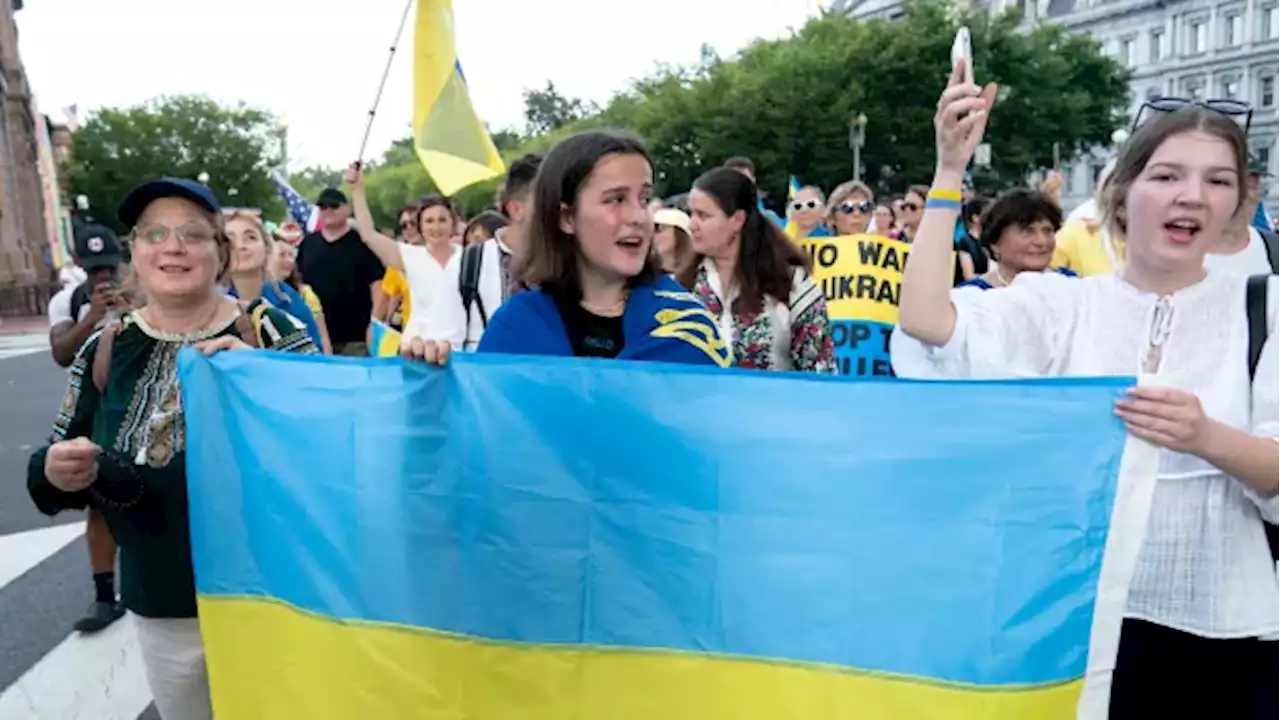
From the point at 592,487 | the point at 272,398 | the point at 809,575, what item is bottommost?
the point at 809,575

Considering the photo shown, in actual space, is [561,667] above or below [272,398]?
below

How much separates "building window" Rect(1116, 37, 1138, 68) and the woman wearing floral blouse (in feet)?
294

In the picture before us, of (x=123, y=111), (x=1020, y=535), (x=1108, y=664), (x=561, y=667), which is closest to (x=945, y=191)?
(x=1020, y=535)

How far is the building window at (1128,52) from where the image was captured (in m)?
83.1

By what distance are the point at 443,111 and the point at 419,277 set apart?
1249mm

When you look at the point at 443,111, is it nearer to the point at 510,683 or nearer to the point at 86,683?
the point at 86,683

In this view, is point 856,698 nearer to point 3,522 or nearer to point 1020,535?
point 1020,535

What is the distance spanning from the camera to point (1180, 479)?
82.9 inches

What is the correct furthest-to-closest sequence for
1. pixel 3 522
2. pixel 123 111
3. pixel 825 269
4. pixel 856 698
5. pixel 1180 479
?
pixel 123 111 < pixel 3 522 < pixel 825 269 < pixel 856 698 < pixel 1180 479

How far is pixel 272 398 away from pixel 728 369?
120 centimetres

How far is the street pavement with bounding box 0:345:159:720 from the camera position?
421cm

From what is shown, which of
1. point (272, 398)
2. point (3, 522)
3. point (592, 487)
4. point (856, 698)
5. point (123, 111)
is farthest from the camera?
point (123, 111)

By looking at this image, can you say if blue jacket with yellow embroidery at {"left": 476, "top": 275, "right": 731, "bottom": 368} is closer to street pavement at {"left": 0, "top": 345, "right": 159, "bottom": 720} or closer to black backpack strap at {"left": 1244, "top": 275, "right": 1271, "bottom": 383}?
black backpack strap at {"left": 1244, "top": 275, "right": 1271, "bottom": 383}

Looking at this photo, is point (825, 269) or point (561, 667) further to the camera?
point (825, 269)
